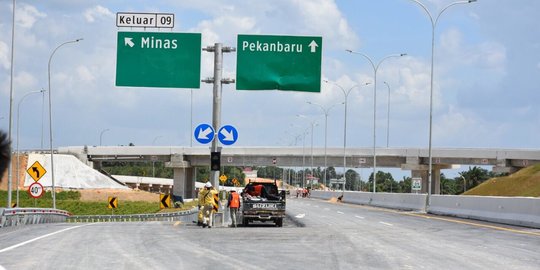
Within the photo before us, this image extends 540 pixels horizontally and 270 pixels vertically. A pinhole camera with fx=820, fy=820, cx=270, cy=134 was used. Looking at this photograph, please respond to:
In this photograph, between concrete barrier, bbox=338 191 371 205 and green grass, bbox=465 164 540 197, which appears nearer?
concrete barrier, bbox=338 191 371 205

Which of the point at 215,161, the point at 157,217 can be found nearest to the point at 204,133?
the point at 215,161

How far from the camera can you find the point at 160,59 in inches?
1280

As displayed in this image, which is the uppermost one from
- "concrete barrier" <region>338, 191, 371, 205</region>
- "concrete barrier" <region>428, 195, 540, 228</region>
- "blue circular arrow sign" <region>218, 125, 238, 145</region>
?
"blue circular arrow sign" <region>218, 125, 238, 145</region>

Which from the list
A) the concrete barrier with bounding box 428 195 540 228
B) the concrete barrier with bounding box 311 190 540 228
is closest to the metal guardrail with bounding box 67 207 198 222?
the concrete barrier with bounding box 311 190 540 228

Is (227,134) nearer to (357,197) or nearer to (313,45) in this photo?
(313,45)

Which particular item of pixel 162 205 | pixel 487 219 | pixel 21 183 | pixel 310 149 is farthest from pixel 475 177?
pixel 487 219

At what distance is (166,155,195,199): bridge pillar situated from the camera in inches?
4377

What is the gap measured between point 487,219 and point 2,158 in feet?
98.9

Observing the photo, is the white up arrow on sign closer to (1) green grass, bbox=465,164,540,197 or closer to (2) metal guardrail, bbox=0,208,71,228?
(2) metal guardrail, bbox=0,208,71,228

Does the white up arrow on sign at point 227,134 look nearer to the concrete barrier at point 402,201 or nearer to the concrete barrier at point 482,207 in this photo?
the concrete barrier at point 482,207

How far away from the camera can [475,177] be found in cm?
18088

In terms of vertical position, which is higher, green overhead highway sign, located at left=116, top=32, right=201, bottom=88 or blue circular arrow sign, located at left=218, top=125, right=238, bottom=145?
green overhead highway sign, located at left=116, top=32, right=201, bottom=88

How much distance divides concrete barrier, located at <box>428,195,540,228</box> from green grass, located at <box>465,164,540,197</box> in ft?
119

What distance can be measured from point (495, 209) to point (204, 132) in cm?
1325
